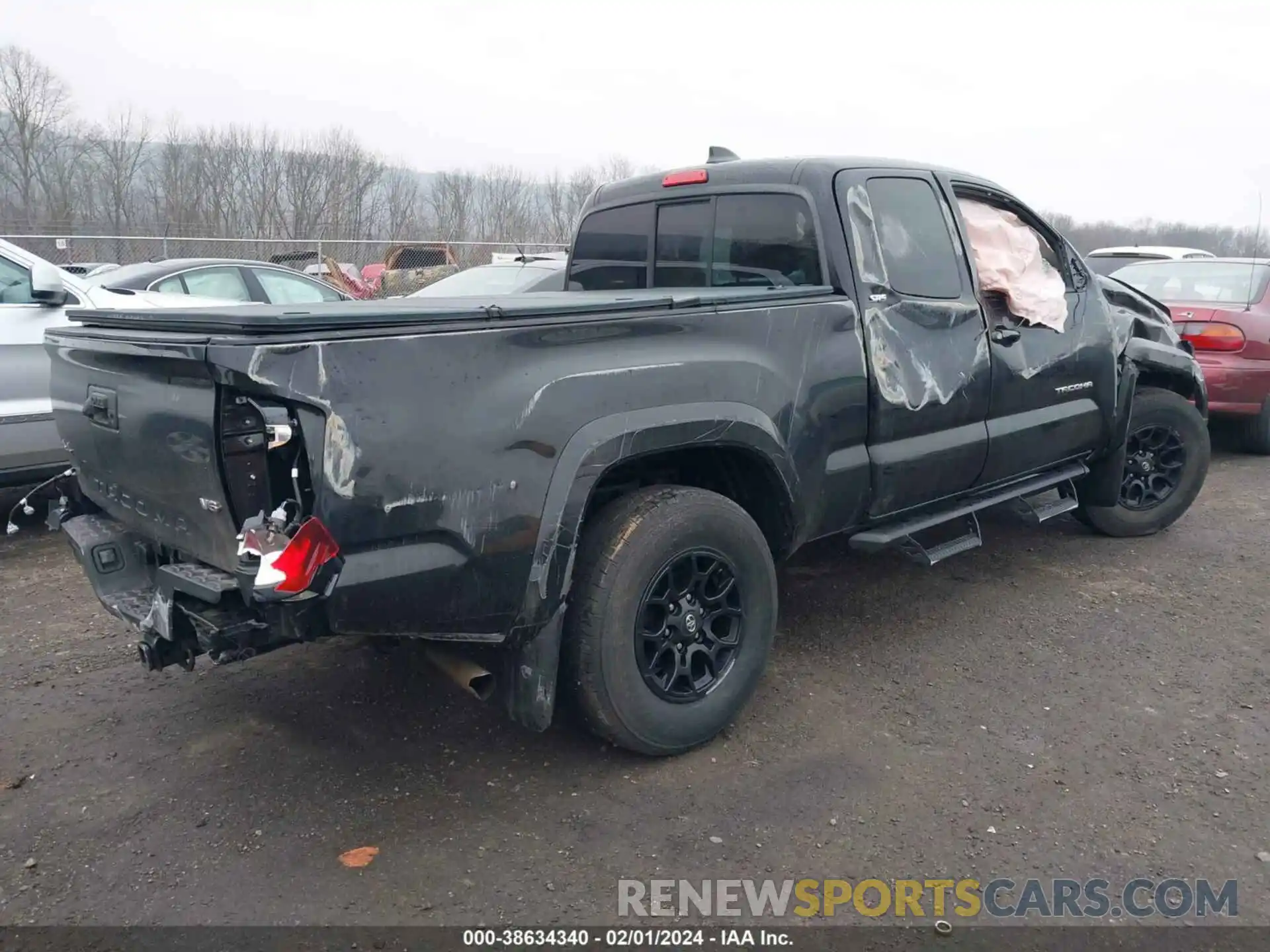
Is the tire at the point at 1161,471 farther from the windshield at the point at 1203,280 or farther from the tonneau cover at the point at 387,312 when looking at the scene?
the tonneau cover at the point at 387,312

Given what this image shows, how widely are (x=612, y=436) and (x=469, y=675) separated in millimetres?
848

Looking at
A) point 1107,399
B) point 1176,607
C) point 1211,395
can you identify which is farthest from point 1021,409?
point 1211,395

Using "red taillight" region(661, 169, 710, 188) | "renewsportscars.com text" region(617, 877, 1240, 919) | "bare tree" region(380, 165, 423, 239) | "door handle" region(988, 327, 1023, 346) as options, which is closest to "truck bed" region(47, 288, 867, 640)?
"renewsportscars.com text" region(617, 877, 1240, 919)

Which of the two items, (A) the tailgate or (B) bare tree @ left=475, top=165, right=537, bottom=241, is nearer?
(A) the tailgate

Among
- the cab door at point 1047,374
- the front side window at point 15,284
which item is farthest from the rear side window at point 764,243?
the front side window at point 15,284

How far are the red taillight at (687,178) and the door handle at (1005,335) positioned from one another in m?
1.44

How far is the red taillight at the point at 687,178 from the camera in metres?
4.38

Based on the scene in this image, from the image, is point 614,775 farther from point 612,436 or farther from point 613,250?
point 613,250

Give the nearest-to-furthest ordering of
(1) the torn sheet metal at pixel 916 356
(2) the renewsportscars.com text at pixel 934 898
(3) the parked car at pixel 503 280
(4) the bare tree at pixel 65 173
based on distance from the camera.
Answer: (2) the renewsportscars.com text at pixel 934 898 < (1) the torn sheet metal at pixel 916 356 < (3) the parked car at pixel 503 280 < (4) the bare tree at pixel 65 173

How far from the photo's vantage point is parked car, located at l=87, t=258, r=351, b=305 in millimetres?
9164

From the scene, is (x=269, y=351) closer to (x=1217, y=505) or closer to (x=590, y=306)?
(x=590, y=306)

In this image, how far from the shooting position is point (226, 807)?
3.06 m

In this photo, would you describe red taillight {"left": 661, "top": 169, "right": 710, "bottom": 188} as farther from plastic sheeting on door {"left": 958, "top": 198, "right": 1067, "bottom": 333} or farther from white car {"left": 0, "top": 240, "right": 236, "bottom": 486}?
white car {"left": 0, "top": 240, "right": 236, "bottom": 486}

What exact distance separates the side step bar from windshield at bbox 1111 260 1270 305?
137 inches
